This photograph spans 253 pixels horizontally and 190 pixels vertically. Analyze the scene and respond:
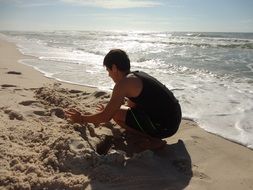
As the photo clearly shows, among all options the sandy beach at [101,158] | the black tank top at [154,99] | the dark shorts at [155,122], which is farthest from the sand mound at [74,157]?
the black tank top at [154,99]

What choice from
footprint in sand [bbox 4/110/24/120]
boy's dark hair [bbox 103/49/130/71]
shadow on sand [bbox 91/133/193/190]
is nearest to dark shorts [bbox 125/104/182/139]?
shadow on sand [bbox 91/133/193/190]

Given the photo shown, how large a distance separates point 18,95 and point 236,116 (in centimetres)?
317

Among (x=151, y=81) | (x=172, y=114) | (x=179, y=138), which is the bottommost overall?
(x=179, y=138)

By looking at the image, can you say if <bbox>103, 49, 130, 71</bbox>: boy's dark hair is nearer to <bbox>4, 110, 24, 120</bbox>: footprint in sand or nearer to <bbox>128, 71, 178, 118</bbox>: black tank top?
<bbox>128, 71, 178, 118</bbox>: black tank top

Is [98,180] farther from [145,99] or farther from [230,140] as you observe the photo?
[230,140]

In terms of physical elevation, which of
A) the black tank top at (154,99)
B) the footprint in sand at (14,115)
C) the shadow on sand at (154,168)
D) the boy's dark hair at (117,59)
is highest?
the boy's dark hair at (117,59)

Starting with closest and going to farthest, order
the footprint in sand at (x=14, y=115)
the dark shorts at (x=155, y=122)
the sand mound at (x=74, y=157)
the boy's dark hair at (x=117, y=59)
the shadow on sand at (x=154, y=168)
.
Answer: the sand mound at (x=74, y=157), the shadow on sand at (x=154, y=168), the boy's dark hair at (x=117, y=59), the dark shorts at (x=155, y=122), the footprint in sand at (x=14, y=115)

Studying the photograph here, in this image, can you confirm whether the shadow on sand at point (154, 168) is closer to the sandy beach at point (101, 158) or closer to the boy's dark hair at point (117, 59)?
the sandy beach at point (101, 158)

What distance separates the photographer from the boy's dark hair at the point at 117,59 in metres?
3.36

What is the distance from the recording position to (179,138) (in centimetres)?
400

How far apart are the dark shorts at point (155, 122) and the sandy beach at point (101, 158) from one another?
0.56 ft

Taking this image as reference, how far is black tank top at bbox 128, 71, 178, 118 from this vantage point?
339 centimetres

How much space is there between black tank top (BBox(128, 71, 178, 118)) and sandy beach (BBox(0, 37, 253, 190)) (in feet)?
1.34

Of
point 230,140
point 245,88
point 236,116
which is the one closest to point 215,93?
point 245,88
